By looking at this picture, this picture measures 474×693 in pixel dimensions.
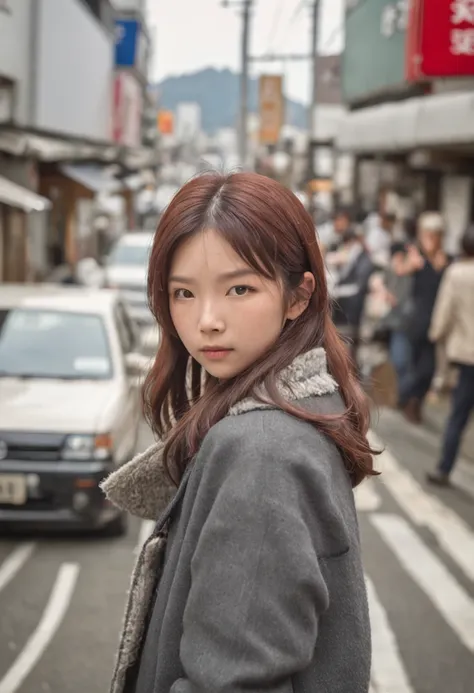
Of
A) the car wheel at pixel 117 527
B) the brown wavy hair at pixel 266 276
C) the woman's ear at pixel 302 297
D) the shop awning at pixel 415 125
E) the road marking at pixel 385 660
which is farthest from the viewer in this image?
the shop awning at pixel 415 125

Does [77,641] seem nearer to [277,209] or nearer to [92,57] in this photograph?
[277,209]

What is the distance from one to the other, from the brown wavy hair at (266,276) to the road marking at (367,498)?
20.0ft

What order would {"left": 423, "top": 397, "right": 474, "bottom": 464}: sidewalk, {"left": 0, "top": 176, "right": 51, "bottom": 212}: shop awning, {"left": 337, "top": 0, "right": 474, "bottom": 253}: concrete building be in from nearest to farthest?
{"left": 423, "top": 397, "right": 474, "bottom": 464}: sidewalk < {"left": 337, "top": 0, "right": 474, "bottom": 253}: concrete building < {"left": 0, "top": 176, "right": 51, "bottom": 212}: shop awning

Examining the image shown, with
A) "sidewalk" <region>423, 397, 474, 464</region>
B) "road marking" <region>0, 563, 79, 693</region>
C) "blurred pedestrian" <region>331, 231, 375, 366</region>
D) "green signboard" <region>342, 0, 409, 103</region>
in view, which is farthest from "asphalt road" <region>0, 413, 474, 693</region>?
"green signboard" <region>342, 0, 409, 103</region>

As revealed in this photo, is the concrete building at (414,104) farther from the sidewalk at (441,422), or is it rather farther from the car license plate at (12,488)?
the car license plate at (12,488)

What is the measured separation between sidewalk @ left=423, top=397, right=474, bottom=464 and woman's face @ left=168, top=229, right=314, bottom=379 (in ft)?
27.0

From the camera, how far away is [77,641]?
508cm

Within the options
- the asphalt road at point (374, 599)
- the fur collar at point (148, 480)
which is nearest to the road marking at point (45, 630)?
the asphalt road at point (374, 599)

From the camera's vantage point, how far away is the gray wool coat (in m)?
1.43

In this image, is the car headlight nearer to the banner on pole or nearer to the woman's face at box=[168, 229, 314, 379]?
the woman's face at box=[168, 229, 314, 379]

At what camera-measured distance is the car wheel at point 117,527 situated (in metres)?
6.83

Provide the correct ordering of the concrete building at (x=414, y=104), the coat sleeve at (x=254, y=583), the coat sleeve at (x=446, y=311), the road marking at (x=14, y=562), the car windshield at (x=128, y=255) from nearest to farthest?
the coat sleeve at (x=254, y=583) → the road marking at (x=14, y=562) → the coat sleeve at (x=446, y=311) → the concrete building at (x=414, y=104) → the car windshield at (x=128, y=255)

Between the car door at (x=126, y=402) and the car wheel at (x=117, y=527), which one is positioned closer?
the car wheel at (x=117, y=527)

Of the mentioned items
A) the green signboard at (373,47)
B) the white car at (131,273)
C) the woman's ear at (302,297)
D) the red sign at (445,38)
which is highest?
the green signboard at (373,47)
